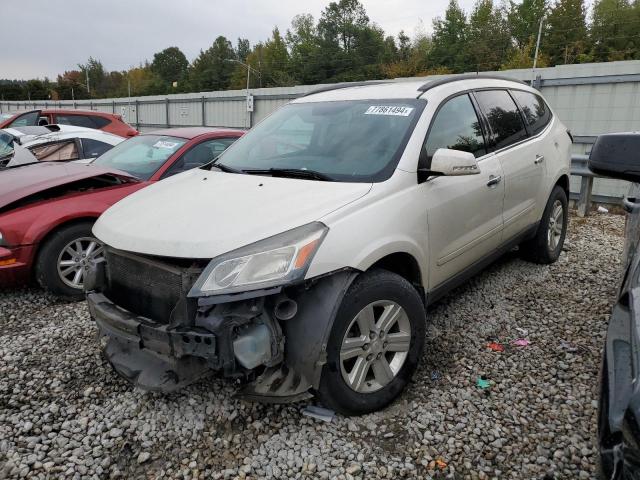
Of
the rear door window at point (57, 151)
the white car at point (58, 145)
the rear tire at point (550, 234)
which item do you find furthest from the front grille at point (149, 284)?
the rear door window at point (57, 151)

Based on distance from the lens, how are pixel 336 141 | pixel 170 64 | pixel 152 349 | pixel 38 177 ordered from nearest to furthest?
pixel 152 349
pixel 336 141
pixel 38 177
pixel 170 64

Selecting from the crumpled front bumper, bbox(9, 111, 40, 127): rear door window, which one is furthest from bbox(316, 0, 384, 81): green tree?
the crumpled front bumper

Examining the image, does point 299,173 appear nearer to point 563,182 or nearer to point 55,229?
point 55,229

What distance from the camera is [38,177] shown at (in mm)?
4355

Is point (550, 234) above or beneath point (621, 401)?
beneath

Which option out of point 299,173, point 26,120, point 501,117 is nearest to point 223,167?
point 299,173

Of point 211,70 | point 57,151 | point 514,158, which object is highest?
point 211,70

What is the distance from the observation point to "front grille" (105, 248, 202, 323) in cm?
226

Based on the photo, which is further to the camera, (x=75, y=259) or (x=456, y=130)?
(x=75, y=259)

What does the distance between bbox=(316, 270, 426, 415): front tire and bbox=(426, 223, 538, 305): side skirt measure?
0.38 metres

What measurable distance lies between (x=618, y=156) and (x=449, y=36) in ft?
220

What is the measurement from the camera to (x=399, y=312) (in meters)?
2.66

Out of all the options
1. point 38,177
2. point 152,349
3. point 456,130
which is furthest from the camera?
point 38,177

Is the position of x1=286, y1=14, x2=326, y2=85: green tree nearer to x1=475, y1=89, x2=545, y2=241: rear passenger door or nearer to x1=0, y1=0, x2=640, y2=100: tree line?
x1=0, y1=0, x2=640, y2=100: tree line
